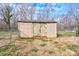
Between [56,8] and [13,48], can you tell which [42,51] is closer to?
[13,48]

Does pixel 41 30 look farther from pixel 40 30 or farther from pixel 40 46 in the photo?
pixel 40 46

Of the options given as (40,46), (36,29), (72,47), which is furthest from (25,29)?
(72,47)

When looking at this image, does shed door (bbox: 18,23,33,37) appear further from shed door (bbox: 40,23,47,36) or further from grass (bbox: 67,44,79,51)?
grass (bbox: 67,44,79,51)

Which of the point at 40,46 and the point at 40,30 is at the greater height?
the point at 40,30

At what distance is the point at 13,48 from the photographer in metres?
2.04

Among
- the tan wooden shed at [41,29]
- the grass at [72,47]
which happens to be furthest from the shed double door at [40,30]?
the grass at [72,47]

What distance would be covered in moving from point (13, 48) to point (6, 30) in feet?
0.60

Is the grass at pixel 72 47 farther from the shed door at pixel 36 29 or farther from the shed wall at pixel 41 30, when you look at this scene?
the shed door at pixel 36 29

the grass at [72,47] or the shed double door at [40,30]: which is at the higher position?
the shed double door at [40,30]

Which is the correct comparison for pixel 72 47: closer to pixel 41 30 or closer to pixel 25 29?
pixel 41 30

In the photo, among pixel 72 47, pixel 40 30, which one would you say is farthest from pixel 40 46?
pixel 72 47

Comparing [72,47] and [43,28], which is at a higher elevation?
[43,28]

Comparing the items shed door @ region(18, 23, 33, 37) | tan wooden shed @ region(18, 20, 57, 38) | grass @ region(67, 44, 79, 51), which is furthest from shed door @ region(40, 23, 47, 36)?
grass @ region(67, 44, 79, 51)

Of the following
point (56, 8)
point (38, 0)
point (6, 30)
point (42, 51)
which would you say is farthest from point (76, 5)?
point (6, 30)
